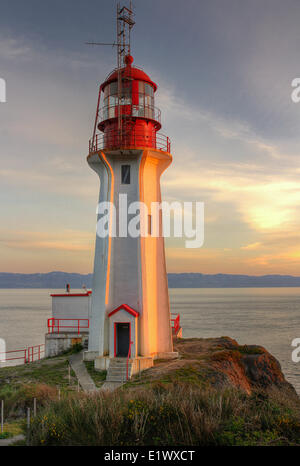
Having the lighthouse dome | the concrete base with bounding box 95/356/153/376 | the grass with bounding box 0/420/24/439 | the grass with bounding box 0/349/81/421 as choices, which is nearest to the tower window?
the lighthouse dome

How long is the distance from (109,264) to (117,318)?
246 cm

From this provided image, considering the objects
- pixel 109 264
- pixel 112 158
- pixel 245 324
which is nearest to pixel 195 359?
pixel 109 264

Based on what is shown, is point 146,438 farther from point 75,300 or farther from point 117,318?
point 75,300

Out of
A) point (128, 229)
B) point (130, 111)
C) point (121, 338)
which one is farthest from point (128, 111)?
point (121, 338)

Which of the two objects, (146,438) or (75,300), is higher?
(75,300)

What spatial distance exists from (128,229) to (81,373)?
257 inches

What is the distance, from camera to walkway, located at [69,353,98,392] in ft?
50.5

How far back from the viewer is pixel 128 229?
18.7 m

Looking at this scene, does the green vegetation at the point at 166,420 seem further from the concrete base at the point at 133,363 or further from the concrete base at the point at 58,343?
the concrete base at the point at 58,343

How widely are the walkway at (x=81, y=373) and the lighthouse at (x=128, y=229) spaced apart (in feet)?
2.19

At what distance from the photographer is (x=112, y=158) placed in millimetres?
19203

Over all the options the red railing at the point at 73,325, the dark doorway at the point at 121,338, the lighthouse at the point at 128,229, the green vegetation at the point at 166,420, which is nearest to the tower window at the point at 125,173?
the lighthouse at the point at 128,229

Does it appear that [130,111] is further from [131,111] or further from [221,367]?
[221,367]
